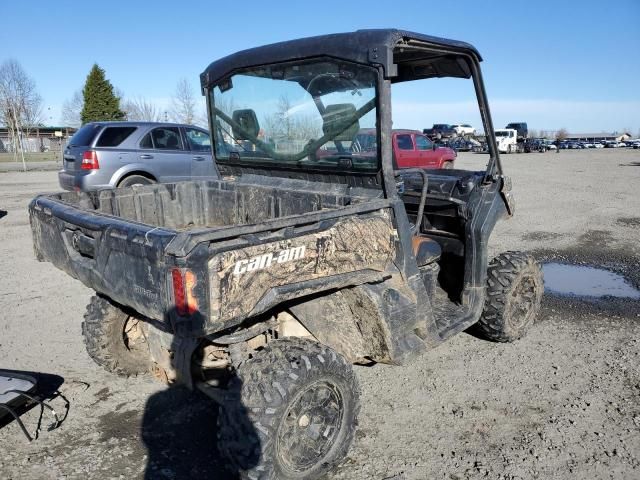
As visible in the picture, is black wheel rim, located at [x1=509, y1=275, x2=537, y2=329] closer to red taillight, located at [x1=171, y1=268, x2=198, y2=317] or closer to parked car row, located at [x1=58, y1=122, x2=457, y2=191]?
red taillight, located at [x1=171, y1=268, x2=198, y2=317]

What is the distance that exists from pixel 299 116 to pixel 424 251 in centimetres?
128

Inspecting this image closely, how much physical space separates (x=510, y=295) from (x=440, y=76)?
76.1 inches

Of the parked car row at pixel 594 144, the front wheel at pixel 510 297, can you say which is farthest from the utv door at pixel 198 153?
the parked car row at pixel 594 144

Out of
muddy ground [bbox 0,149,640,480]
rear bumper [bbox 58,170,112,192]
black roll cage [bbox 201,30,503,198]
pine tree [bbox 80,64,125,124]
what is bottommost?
muddy ground [bbox 0,149,640,480]

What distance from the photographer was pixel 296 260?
8.27ft

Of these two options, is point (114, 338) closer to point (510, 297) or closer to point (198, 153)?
point (510, 297)

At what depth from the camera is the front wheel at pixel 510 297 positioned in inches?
166

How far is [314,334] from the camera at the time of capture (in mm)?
3162

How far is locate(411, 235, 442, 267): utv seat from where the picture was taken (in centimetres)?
362

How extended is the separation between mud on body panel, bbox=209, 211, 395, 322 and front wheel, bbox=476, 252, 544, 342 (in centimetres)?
158

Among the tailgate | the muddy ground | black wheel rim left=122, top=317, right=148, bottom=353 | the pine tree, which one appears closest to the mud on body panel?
the tailgate

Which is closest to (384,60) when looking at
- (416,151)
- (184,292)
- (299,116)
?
(299,116)

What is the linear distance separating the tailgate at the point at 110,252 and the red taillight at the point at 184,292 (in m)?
0.07

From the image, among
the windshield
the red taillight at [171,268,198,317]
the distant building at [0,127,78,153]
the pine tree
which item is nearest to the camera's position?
the red taillight at [171,268,198,317]
